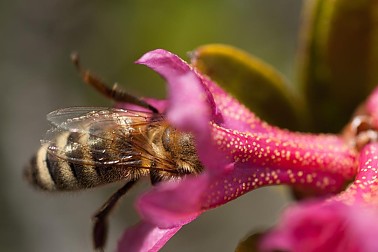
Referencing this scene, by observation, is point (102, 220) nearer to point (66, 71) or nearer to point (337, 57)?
point (337, 57)

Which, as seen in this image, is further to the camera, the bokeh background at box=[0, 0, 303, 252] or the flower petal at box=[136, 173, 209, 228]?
the bokeh background at box=[0, 0, 303, 252]

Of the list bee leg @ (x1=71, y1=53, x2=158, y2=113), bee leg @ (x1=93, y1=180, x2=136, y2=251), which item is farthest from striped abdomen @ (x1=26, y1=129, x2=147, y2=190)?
bee leg @ (x1=71, y1=53, x2=158, y2=113)

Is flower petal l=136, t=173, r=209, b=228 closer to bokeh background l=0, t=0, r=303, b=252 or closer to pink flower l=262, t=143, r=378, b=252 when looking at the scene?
pink flower l=262, t=143, r=378, b=252

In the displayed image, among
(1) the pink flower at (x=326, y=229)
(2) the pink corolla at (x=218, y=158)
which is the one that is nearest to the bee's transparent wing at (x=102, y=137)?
(2) the pink corolla at (x=218, y=158)

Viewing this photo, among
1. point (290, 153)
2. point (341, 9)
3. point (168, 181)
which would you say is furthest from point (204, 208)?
point (341, 9)

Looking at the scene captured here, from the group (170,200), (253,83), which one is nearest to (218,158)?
(170,200)
